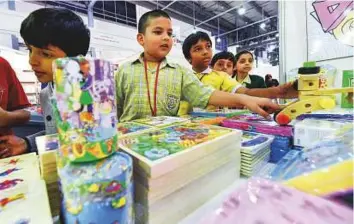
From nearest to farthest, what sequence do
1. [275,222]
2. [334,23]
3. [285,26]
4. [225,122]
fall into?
[275,222] → [225,122] → [334,23] → [285,26]

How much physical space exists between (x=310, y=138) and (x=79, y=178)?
24.9 inches

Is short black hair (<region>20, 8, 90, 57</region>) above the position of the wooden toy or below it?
above

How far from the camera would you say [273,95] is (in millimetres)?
1062

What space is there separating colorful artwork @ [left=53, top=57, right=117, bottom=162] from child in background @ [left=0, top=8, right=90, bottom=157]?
49 cm

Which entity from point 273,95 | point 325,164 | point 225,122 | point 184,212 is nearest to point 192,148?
point 184,212

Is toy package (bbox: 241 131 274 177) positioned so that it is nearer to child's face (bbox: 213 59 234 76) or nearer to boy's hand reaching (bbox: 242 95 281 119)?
boy's hand reaching (bbox: 242 95 281 119)

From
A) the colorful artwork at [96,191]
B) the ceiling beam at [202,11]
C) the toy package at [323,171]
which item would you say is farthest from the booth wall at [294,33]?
the ceiling beam at [202,11]

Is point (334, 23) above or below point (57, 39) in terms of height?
above

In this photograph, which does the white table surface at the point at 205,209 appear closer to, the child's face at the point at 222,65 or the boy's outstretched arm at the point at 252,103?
the boy's outstretched arm at the point at 252,103

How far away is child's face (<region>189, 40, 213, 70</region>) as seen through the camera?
1589mm

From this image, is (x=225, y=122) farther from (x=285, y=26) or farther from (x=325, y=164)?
(x=285, y=26)

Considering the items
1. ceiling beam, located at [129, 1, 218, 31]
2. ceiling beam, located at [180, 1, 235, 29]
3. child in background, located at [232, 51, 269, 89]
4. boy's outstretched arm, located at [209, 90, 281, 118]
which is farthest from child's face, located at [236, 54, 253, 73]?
ceiling beam, located at [180, 1, 235, 29]

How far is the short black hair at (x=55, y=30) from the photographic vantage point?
705mm

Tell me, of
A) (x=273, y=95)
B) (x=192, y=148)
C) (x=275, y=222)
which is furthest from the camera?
(x=273, y=95)
